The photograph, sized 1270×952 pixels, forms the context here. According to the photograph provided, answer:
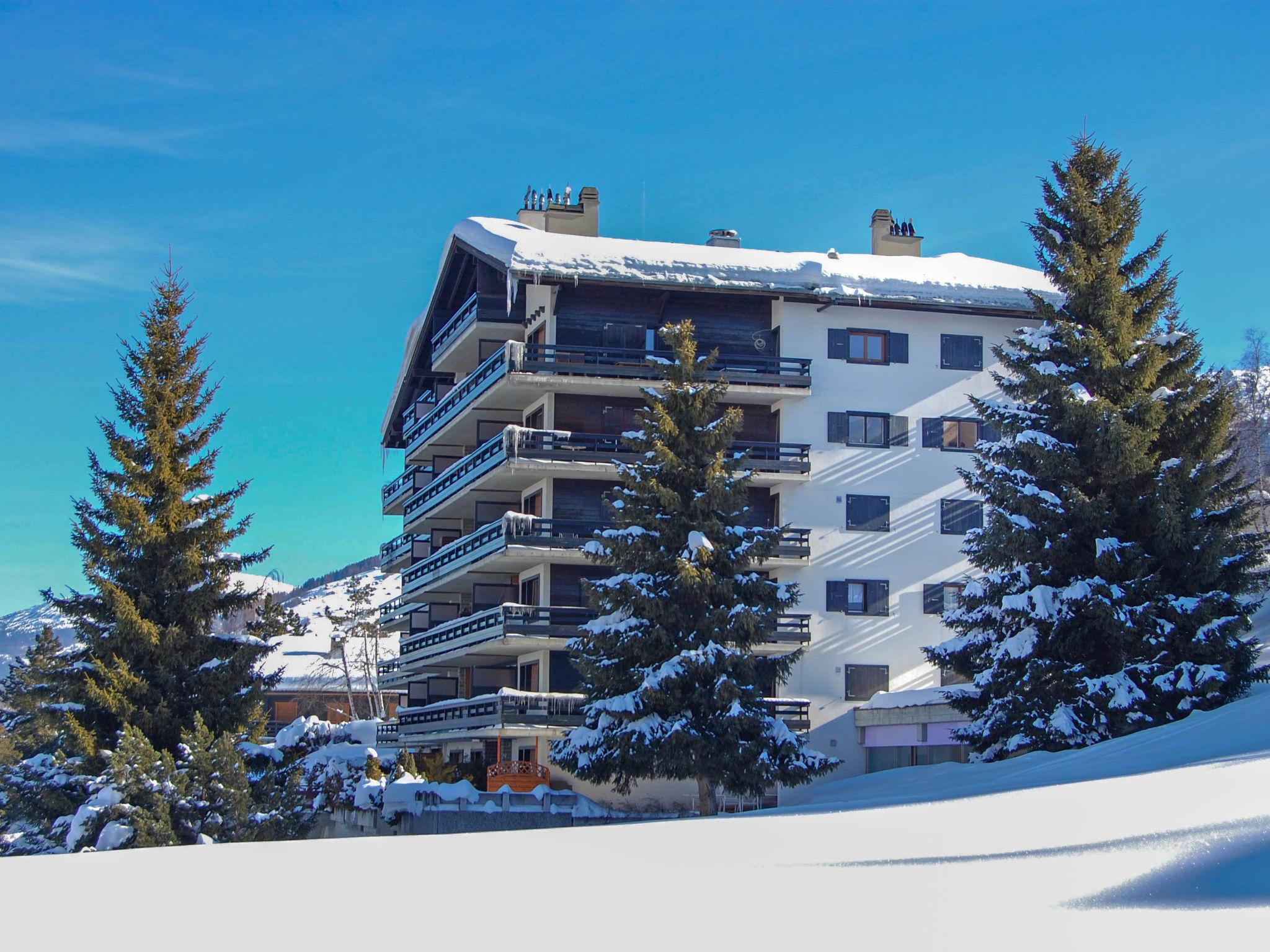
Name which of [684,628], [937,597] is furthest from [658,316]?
[684,628]

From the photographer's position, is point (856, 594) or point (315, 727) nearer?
point (315, 727)

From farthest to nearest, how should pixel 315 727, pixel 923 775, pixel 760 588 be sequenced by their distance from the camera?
pixel 315 727, pixel 760 588, pixel 923 775

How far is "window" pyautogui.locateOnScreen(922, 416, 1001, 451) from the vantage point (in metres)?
45.1

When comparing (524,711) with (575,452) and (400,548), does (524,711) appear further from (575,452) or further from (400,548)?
(400,548)

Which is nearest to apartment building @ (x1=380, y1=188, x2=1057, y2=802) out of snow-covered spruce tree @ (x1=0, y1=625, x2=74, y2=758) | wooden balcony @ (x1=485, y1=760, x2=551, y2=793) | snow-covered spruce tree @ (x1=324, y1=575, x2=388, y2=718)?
wooden balcony @ (x1=485, y1=760, x2=551, y2=793)

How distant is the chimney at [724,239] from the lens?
48.4 meters

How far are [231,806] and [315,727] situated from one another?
5887 millimetres

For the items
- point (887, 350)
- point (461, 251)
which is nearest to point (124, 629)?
point (461, 251)

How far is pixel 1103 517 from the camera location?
25562 millimetres

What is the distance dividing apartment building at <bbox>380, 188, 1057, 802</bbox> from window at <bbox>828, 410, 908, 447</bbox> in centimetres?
7

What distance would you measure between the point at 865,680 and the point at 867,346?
11445 millimetres

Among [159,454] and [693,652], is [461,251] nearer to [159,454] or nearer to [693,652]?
[159,454]

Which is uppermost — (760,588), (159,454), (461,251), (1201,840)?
(461,251)

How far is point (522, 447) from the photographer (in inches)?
1613
